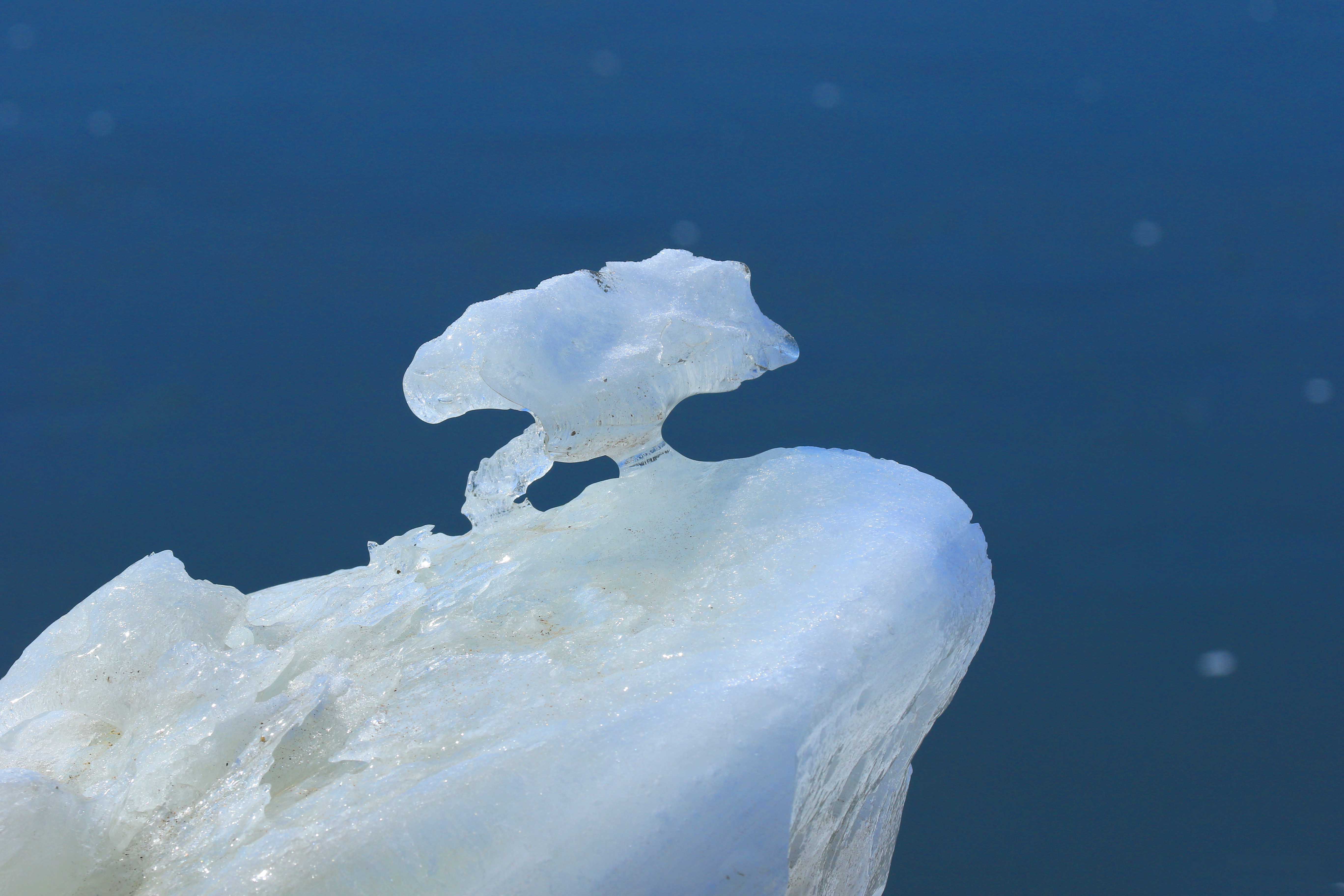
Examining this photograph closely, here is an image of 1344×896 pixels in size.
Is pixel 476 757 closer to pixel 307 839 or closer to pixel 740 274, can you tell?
pixel 307 839

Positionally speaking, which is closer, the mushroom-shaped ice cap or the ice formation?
the ice formation

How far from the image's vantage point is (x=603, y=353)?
0.80m

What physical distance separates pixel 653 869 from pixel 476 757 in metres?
0.10

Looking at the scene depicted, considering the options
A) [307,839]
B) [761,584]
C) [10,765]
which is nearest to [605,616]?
[761,584]

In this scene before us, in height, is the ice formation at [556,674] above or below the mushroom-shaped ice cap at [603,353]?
below

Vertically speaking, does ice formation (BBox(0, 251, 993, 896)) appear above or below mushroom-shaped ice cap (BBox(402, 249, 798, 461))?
below

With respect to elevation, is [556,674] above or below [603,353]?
below

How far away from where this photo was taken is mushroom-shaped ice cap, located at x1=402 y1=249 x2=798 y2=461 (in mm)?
772

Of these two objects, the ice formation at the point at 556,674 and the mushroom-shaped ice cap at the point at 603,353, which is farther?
the mushroom-shaped ice cap at the point at 603,353

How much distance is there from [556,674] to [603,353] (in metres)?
0.24

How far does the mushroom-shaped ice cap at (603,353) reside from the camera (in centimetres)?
77

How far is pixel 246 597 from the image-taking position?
0.84 metres

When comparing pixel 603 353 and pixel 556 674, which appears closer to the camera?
pixel 556 674

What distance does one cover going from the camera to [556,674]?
65 centimetres
